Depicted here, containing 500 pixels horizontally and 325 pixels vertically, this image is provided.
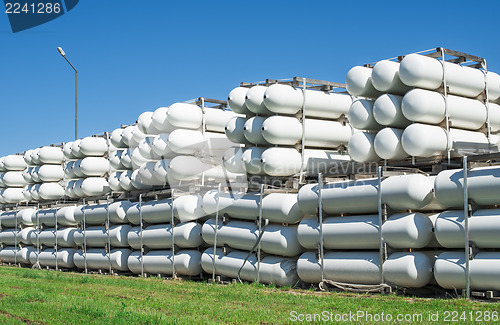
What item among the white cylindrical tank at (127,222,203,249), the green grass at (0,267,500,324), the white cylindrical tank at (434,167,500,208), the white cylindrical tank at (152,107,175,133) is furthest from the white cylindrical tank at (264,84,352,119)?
the white cylindrical tank at (434,167,500,208)

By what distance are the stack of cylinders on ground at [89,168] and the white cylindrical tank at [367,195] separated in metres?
9.73

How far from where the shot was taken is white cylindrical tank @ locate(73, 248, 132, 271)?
16.4 metres

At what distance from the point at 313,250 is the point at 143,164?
20.6 feet

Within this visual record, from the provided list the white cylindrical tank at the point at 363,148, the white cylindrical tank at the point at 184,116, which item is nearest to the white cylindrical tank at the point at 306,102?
the white cylindrical tank at the point at 363,148

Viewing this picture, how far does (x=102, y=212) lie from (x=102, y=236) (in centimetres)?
69

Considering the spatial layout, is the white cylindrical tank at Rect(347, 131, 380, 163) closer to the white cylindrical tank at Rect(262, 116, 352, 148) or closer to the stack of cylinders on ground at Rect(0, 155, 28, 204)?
the white cylindrical tank at Rect(262, 116, 352, 148)

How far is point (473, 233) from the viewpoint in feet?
27.7

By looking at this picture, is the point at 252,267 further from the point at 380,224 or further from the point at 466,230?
the point at 466,230

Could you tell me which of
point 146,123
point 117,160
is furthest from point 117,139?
point 146,123

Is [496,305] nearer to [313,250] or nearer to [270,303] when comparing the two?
[270,303]

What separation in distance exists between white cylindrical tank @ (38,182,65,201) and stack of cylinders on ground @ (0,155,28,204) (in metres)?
3.29

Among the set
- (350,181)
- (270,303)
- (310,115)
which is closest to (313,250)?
(350,181)

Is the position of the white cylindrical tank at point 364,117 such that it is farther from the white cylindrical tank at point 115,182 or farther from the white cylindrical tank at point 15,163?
the white cylindrical tank at point 15,163

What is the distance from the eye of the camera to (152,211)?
48.9 feet
